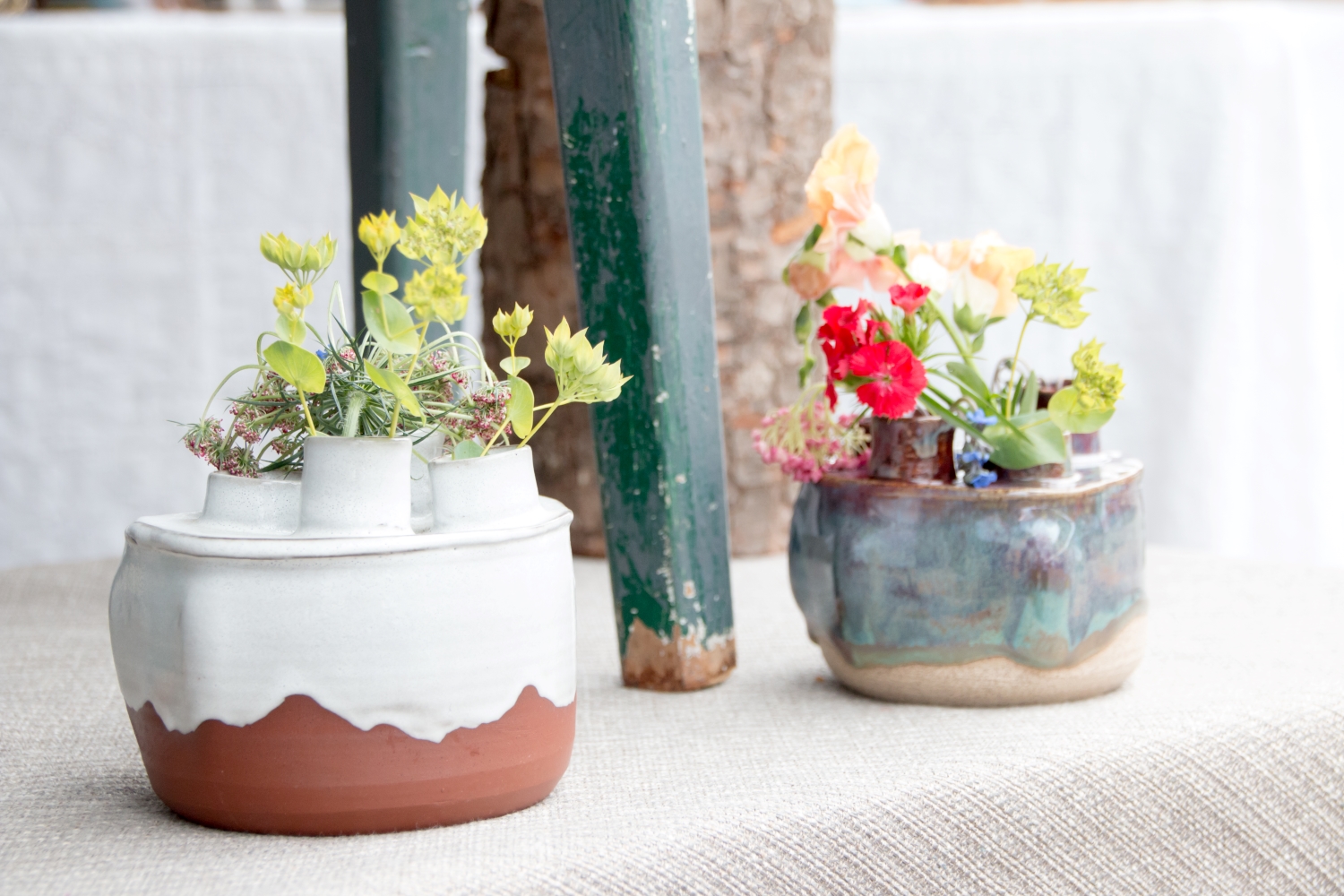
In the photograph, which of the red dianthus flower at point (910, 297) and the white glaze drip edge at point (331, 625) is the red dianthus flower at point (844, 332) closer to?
the red dianthus flower at point (910, 297)

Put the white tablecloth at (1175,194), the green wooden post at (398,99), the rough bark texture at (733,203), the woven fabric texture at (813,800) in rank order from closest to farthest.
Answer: the woven fabric texture at (813,800) → the green wooden post at (398,99) → the rough bark texture at (733,203) → the white tablecloth at (1175,194)

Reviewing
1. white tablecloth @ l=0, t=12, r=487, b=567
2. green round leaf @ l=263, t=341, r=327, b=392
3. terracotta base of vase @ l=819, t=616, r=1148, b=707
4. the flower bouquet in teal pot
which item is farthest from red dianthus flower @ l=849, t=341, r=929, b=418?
white tablecloth @ l=0, t=12, r=487, b=567

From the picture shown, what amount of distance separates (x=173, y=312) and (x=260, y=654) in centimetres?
99

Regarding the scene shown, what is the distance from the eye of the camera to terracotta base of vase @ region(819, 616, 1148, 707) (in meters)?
0.52

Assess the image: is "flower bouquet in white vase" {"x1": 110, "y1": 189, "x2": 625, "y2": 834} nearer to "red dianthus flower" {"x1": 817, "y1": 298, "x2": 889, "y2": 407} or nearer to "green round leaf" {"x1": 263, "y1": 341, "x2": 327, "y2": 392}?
"green round leaf" {"x1": 263, "y1": 341, "x2": 327, "y2": 392}

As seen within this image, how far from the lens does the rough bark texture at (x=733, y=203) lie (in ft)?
Answer: 2.91

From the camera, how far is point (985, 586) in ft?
1.66

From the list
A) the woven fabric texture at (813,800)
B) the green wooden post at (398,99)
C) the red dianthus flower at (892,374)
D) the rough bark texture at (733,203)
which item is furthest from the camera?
the rough bark texture at (733,203)

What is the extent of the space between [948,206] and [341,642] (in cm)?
106

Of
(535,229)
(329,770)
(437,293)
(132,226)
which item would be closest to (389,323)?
(437,293)

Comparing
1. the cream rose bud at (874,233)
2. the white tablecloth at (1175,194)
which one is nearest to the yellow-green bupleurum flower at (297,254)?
the cream rose bud at (874,233)

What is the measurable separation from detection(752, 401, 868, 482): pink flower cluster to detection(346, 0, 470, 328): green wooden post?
30cm

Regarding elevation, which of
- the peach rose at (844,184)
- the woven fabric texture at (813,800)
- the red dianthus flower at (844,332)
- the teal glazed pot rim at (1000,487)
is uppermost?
the peach rose at (844,184)

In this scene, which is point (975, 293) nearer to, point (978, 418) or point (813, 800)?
point (978, 418)
